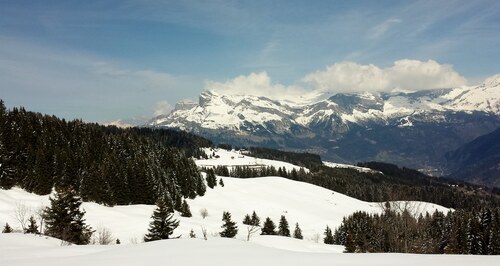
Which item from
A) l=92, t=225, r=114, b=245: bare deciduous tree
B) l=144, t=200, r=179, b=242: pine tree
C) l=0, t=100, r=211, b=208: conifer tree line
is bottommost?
l=92, t=225, r=114, b=245: bare deciduous tree

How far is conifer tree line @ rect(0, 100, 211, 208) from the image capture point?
85.8m

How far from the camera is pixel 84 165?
98500 mm

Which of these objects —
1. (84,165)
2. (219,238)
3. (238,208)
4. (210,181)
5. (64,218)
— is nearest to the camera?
(219,238)

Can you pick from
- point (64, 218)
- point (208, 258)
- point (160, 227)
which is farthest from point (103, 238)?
point (208, 258)

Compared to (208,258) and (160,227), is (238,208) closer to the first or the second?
(160,227)

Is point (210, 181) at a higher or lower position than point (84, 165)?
higher

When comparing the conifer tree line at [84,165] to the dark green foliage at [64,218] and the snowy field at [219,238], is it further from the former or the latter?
the dark green foliage at [64,218]

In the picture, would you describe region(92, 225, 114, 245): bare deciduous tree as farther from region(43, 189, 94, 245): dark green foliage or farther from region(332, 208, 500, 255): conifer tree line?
region(332, 208, 500, 255): conifer tree line

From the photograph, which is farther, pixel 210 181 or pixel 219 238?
pixel 210 181

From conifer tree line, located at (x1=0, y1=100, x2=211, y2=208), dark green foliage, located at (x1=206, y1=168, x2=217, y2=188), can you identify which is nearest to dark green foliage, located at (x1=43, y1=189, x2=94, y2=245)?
conifer tree line, located at (x1=0, y1=100, x2=211, y2=208)

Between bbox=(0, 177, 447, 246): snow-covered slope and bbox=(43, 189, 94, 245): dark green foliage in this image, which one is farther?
bbox=(0, 177, 447, 246): snow-covered slope

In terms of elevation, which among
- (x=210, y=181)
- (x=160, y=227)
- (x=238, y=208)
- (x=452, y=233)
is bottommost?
(x=160, y=227)

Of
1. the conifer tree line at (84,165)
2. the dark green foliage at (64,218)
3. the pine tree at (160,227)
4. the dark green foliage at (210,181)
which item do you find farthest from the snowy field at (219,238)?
the dark green foliage at (64,218)

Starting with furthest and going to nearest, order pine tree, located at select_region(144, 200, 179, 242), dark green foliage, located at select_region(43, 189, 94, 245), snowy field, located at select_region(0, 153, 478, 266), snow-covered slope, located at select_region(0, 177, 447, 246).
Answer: snow-covered slope, located at select_region(0, 177, 447, 246) < pine tree, located at select_region(144, 200, 179, 242) < dark green foliage, located at select_region(43, 189, 94, 245) < snowy field, located at select_region(0, 153, 478, 266)
